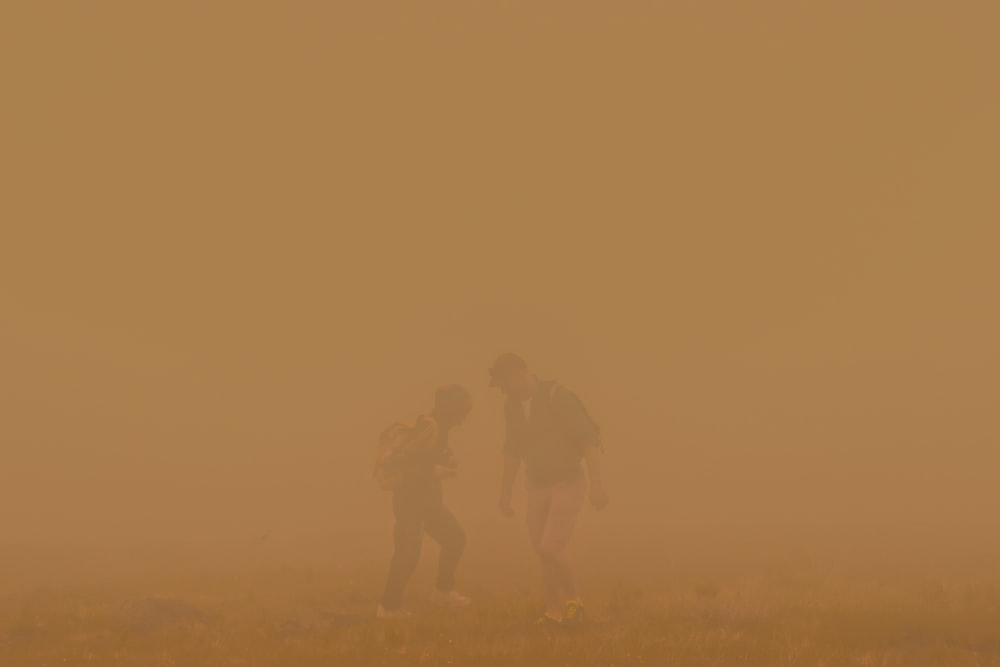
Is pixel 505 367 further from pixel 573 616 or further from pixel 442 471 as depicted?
pixel 573 616

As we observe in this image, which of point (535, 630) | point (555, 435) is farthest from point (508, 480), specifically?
point (535, 630)

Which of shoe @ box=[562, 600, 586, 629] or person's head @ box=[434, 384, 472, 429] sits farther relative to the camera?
person's head @ box=[434, 384, 472, 429]

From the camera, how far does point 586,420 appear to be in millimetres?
11461

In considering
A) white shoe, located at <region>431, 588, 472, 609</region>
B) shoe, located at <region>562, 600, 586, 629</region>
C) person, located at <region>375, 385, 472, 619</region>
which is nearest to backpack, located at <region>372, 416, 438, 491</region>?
person, located at <region>375, 385, 472, 619</region>

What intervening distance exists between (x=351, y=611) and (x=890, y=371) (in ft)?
317

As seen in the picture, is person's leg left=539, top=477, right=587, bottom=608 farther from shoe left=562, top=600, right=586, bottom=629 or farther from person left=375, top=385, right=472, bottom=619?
person left=375, top=385, right=472, bottom=619

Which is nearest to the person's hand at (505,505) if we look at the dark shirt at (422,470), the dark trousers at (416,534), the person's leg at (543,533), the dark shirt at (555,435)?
the person's leg at (543,533)

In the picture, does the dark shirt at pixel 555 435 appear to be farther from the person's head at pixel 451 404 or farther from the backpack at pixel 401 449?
the backpack at pixel 401 449

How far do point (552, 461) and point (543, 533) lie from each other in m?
1.14

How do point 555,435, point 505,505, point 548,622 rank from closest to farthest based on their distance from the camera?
point 548,622
point 555,435
point 505,505

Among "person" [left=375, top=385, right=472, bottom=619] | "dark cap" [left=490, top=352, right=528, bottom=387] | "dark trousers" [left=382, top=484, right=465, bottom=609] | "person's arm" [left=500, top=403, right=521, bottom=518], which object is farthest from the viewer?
"person" [left=375, top=385, right=472, bottom=619]

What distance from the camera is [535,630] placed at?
10156 millimetres

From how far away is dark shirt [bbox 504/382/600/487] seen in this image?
37.3 ft

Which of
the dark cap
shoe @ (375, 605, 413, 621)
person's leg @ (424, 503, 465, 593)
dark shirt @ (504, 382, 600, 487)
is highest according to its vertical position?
the dark cap
